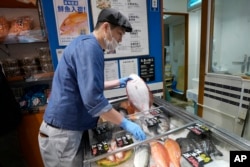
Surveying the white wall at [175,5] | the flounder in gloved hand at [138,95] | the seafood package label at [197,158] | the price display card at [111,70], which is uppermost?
the white wall at [175,5]

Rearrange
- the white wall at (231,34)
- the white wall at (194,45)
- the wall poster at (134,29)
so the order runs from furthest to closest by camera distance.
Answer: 1. the white wall at (194,45)
2. the white wall at (231,34)
3. the wall poster at (134,29)

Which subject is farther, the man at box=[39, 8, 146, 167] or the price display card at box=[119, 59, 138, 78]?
the price display card at box=[119, 59, 138, 78]

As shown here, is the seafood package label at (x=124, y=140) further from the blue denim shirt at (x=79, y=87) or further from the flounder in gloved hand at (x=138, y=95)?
the flounder in gloved hand at (x=138, y=95)

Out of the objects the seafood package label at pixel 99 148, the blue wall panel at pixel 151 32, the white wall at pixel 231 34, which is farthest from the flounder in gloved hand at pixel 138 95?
the white wall at pixel 231 34

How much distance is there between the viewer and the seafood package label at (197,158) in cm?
64

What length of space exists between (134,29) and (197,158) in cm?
139

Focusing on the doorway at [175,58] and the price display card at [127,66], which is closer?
the price display card at [127,66]

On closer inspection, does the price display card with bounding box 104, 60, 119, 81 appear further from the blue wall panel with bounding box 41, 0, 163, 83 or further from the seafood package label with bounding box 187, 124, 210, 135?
the seafood package label with bounding box 187, 124, 210, 135

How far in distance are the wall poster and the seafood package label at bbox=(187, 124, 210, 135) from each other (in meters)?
1.09

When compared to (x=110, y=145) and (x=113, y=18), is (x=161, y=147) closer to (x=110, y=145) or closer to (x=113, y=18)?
(x=110, y=145)

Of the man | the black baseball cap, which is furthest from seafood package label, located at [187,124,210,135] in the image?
the black baseball cap

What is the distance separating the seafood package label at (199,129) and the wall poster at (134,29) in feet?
3.56

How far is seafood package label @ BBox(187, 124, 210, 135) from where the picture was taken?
80 centimetres

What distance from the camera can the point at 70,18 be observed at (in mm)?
1494
